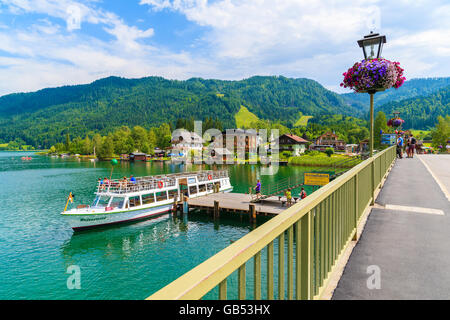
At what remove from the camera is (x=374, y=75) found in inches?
301

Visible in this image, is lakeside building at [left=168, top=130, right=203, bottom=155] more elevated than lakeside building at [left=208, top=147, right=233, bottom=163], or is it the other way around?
lakeside building at [left=168, top=130, right=203, bottom=155]

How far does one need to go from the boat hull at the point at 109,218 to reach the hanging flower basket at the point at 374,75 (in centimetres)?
2694

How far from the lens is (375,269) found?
14.1 feet

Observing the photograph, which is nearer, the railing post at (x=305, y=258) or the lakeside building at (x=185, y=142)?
the railing post at (x=305, y=258)

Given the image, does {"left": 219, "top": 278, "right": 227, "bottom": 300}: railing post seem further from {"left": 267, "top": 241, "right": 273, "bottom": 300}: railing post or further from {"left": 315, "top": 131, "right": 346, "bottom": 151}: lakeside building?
{"left": 315, "top": 131, "right": 346, "bottom": 151}: lakeside building

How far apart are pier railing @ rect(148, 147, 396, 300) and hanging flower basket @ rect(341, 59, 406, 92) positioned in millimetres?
3646

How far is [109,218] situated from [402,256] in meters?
28.6

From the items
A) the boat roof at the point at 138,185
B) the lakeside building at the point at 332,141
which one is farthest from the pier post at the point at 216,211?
the lakeside building at the point at 332,141

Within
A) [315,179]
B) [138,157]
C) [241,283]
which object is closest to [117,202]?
[315,179]

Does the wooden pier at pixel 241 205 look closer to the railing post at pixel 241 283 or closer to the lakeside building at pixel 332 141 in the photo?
the railing post at pixel 241 283

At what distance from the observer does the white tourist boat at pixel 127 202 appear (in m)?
27.6

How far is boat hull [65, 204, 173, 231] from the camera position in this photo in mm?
27000

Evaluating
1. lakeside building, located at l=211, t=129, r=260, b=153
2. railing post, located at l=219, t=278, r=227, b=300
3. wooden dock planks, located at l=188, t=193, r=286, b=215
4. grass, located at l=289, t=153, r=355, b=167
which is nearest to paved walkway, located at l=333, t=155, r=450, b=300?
railing post, located at l=219, t=278, r=227, b=300
